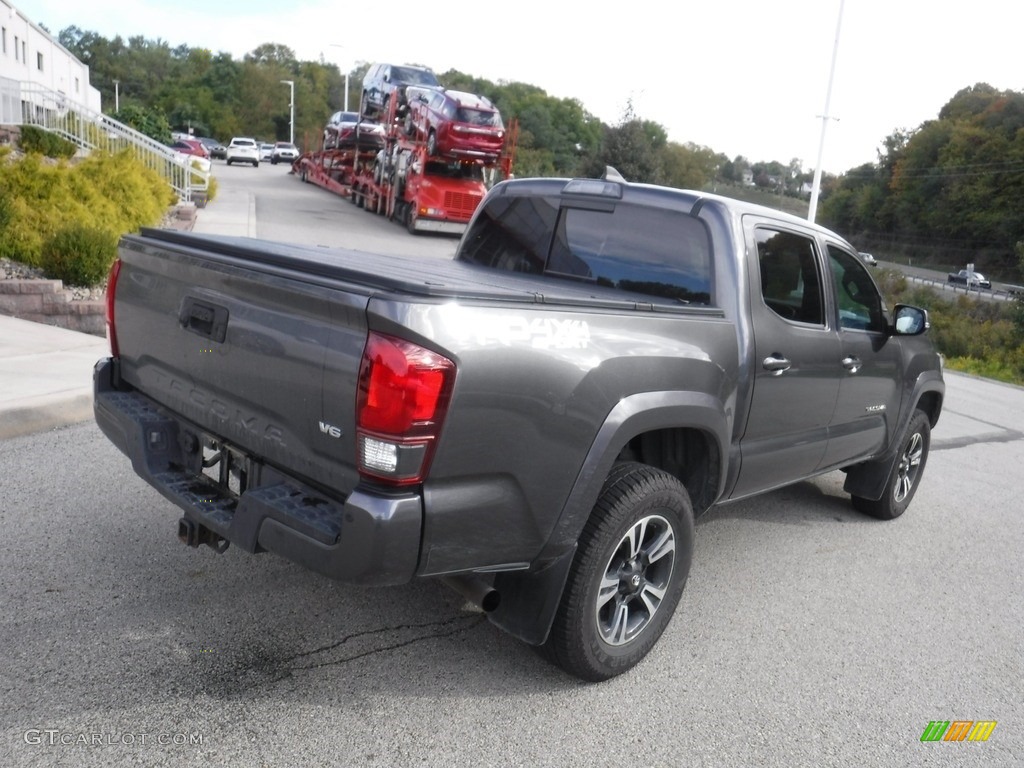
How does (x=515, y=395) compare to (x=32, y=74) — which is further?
(x=32, y=74)

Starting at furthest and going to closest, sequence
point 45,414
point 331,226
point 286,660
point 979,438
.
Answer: point 331,226, point 979,438, point 45,414, point 286,660

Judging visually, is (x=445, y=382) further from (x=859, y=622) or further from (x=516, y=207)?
(x=859, y=622)

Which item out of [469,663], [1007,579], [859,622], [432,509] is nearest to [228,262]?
[432,509]

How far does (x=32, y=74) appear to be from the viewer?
4753cm

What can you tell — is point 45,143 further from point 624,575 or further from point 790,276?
point 624,575

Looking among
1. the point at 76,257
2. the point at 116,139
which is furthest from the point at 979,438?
the point at 116,139

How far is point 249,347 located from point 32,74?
5333 centimetres

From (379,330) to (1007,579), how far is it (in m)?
4.48

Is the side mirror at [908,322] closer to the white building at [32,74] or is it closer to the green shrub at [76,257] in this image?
the green shrub at [76,257]

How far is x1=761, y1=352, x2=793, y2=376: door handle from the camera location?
4168mm

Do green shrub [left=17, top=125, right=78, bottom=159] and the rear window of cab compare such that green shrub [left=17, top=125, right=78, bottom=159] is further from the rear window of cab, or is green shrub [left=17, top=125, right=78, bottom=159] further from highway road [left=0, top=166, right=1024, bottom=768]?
the rear window of cab

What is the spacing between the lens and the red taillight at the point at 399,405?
8.62 feet

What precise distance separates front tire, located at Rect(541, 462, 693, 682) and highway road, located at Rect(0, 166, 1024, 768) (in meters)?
0.16

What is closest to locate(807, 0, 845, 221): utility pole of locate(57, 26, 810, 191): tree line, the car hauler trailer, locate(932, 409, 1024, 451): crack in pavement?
the car hauler trailer
